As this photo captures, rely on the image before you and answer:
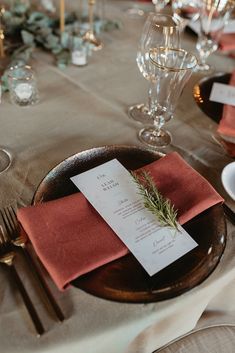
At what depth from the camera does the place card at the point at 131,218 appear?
49 cm

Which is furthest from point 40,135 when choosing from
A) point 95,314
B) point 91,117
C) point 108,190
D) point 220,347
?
point 220,347

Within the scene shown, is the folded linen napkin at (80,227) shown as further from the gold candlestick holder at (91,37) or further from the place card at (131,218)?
the gold candlestick holder at (91,37)

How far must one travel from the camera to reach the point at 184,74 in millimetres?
649

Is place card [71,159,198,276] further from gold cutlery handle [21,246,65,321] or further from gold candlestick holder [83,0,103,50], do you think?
gold candlestick holder [83,0,103,50]

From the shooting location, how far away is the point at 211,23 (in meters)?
0.97

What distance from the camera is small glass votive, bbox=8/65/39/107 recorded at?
0.77 meters

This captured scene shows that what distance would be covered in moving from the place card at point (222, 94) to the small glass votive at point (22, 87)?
1.33 ft

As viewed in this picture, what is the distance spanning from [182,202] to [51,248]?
0.22 metres

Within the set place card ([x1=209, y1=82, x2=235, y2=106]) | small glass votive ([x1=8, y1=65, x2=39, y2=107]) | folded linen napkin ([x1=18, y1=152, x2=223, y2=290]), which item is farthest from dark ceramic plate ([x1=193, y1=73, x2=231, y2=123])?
small glass votive ([x1=8, y1=65, x2=39, y2=107])

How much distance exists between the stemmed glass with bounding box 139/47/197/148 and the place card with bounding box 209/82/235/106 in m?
0.14

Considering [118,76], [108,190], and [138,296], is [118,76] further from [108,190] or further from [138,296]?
[138,296]

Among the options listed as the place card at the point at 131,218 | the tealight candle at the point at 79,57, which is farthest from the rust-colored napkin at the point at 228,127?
the tealight candle at the point at 79,57

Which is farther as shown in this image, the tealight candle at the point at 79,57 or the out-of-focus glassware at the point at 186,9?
the out-of-focus glassware at the point at 186,9

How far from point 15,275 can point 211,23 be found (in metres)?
0.83
